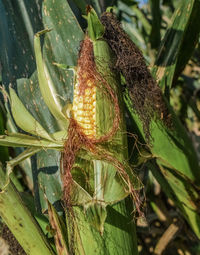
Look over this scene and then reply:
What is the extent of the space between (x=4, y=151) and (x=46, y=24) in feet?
1.23

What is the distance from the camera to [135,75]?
787mm

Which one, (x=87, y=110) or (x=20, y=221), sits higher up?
(x=87, y=110)

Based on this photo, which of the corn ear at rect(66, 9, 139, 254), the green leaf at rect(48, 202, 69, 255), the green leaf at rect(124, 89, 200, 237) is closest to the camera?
the corn ear at rect(66, 9, 139, 254)

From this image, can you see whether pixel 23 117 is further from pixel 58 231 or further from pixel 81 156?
pixel 58 231

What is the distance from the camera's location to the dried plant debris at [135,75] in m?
0.74

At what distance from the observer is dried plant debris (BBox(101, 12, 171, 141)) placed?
74cm

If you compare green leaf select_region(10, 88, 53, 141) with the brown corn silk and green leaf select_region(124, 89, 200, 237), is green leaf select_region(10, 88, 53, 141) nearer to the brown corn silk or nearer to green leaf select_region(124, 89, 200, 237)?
the brown corn silk

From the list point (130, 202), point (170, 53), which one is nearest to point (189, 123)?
point (170, 53)

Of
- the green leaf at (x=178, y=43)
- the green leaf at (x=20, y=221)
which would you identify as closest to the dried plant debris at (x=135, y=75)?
the green leaf at (x=178, y=43)

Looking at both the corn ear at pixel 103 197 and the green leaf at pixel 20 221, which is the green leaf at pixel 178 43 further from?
the green leaf at pixel 20 221

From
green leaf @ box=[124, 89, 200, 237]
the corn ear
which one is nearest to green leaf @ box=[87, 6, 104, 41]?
the corn ear

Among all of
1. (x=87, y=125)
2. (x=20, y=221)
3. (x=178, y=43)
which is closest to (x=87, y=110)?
(x=87, y=125)

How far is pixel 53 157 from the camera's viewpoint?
962 mm

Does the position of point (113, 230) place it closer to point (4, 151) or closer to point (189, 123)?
point (4, 151)
